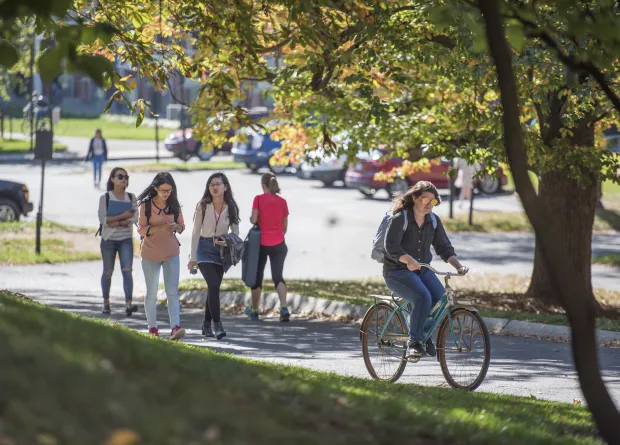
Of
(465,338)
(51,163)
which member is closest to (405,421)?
(465,338)

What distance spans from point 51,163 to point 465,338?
127 ft

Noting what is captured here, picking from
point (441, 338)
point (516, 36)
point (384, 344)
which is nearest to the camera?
point (516, 36)

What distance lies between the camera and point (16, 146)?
171ft

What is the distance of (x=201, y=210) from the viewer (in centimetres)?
1316

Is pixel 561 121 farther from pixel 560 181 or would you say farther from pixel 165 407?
pixel 165 407

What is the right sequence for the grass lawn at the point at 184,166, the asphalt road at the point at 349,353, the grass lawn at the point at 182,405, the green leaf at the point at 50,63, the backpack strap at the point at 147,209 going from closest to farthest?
the grass lawn at the point at 182,405 → the green leaf at the point at 50,63 → the asphalt road at the point at 349,353 → the backpack strap at the point at 147,209 → the grass lawn at the point at 184,166

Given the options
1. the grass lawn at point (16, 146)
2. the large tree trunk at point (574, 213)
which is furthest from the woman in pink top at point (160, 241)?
the grass lawn at point (16, 146)

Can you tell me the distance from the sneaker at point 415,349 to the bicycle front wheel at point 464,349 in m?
0.14

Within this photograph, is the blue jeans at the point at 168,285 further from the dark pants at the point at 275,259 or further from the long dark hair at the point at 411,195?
the long dark hair at the point at 411,195

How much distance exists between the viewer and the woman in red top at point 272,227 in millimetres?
Answer: 15297

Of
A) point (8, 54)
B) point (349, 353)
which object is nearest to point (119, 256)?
point (349, 353)

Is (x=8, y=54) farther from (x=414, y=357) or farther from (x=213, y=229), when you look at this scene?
(x=213, y=229)

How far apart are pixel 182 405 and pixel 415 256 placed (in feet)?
17.8

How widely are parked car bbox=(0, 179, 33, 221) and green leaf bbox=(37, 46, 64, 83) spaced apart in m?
21.5
